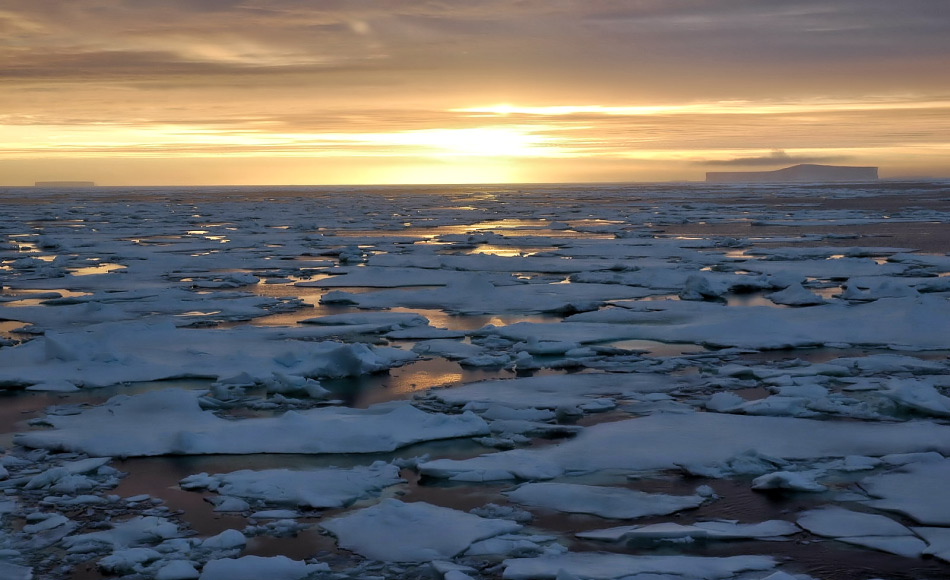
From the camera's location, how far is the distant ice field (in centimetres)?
378

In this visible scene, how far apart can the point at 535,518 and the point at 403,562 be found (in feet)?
2.27

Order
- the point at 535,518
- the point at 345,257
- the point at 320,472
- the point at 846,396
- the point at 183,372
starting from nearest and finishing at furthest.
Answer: the point at 535,518 < the point at 320,472 < the point at 846,396 < the point at 183,372 < the point at 345,257

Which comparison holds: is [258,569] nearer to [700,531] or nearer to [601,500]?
[601,500]

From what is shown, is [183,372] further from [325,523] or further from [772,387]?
[772,387]

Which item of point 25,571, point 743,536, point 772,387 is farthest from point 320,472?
point 772,387

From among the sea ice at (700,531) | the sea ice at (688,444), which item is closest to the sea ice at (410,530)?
the sea ice at (700,531)

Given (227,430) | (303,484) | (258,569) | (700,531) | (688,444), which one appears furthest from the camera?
(227,430)

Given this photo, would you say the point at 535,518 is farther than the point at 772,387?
No

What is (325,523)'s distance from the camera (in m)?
4.09

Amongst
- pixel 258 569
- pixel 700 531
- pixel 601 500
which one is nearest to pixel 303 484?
pixel 258 569

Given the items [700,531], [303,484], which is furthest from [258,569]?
[700,531]

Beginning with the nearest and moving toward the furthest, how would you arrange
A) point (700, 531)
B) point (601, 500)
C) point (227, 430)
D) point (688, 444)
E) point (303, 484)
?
point (700, 531) < point (601, 500) < point (303, 484) < point (688, 444) < point (227, 430)

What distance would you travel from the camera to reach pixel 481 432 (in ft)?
17.7

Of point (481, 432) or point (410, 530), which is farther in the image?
point (481, 432)
